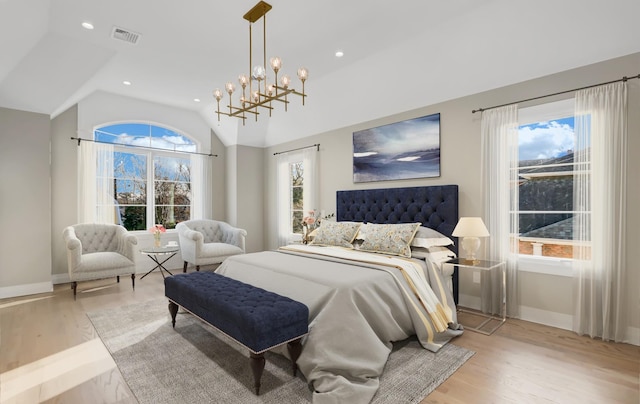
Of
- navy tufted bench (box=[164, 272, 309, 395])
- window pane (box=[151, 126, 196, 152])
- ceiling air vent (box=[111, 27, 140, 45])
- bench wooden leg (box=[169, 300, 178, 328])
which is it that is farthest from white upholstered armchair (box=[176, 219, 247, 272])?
ceiling air vent (box=[111, 27, 140, 45])

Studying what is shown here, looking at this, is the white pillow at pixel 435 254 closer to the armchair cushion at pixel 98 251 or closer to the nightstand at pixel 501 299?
the nightstand at pixel 501 299

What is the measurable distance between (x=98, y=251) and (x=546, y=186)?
5.89 meters

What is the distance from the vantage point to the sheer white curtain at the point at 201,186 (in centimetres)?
633

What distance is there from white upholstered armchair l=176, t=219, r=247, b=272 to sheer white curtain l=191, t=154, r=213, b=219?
492mm

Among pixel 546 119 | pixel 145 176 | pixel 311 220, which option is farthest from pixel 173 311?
pixel 546 119

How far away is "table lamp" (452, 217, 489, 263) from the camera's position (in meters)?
3.19

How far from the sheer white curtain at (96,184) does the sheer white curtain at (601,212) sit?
20.6ft

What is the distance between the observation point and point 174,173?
20.1ft

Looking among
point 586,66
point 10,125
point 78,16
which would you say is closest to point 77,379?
point 78,16

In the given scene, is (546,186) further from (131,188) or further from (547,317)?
(131,188)

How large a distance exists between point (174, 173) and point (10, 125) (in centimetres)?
237

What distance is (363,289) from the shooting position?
2.46 m

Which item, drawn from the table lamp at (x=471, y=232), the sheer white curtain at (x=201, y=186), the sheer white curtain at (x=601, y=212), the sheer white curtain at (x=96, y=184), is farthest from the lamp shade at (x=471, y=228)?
the sheer white curtain at (x=96, y=184)

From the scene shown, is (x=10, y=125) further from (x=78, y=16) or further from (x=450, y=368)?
(x=450, y=368)
